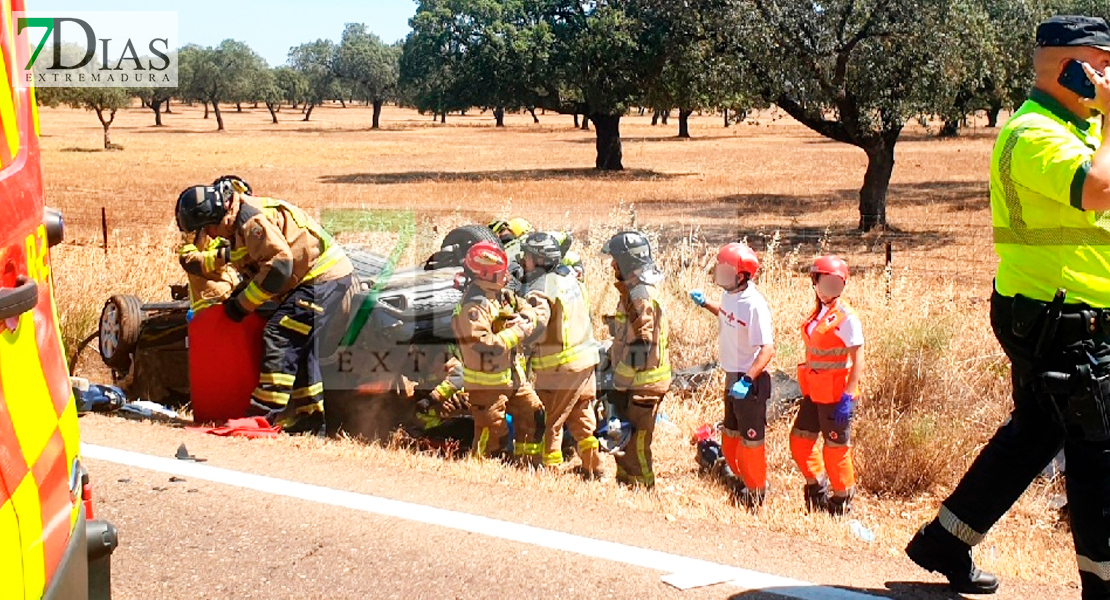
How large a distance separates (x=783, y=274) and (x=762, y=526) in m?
6.27

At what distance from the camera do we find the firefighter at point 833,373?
643cm

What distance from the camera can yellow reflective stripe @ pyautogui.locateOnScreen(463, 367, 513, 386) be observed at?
6699 millimetres

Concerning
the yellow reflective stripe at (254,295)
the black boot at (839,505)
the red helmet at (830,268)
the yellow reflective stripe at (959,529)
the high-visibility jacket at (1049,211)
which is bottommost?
the black boot at (839,505)

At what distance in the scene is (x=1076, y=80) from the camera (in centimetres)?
385

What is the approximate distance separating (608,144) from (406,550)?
1388 inches

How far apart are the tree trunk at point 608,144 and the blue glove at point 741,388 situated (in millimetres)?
32824

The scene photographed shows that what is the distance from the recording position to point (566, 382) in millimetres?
6750

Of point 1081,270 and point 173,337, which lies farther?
point 173,337

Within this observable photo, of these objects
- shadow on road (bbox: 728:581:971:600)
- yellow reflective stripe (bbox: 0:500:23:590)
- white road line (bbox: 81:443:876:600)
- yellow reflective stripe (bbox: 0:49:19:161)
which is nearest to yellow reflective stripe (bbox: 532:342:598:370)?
white road line (bbox: 81:443:876:600)

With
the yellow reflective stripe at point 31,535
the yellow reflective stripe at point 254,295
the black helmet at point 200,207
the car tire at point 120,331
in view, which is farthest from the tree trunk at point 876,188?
the yellow reflective stripe at point 31,535

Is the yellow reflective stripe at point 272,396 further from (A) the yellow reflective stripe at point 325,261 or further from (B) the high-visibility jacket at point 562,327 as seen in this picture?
(B) the high-visibility jacket at point 562,327

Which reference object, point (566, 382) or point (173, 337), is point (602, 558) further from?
point (173, 337)

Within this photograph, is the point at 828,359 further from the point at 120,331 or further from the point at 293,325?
the point at 120,331

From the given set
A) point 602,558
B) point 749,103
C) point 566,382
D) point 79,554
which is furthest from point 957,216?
point 79,554
